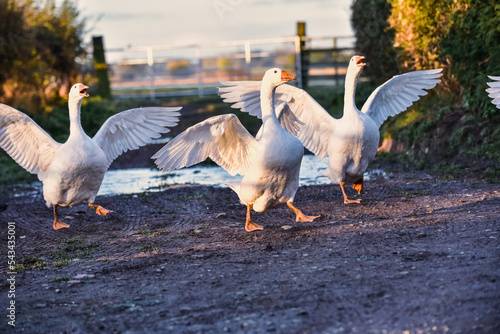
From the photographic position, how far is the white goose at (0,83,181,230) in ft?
25.1

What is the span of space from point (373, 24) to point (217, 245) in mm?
10658

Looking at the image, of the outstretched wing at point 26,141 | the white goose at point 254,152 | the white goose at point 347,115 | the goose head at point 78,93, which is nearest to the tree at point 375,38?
the white goose at point 347,115

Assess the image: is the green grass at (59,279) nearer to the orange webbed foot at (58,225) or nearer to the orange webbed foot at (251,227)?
the orange webbed foot at (251,227)

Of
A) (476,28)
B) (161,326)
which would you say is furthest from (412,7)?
(161,326)

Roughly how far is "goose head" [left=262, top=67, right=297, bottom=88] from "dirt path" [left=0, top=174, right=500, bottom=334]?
1688mm

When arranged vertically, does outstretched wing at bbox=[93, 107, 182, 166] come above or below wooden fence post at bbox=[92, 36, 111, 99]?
below

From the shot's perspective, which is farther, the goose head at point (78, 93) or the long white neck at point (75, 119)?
the goose head at point (78, 93)

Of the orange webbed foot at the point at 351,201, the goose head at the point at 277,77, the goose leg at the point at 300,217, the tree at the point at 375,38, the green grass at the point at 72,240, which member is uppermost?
the tree at the point at 375,38

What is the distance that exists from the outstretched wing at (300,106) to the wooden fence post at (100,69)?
16.9m

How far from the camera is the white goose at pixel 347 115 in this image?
8062 millimetres

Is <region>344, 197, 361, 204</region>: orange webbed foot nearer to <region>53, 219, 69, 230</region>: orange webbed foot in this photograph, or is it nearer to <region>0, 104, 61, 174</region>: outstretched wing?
<region>53, 219, 69, 230</region>: orange webbed foot

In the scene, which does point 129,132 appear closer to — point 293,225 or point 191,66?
point 293,225

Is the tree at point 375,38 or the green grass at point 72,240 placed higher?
the tree at point 375,38

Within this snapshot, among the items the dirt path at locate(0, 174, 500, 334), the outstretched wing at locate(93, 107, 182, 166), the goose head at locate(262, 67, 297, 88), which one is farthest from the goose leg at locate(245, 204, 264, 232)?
the outstretched wing at locate(93, 107, 182, 166)
